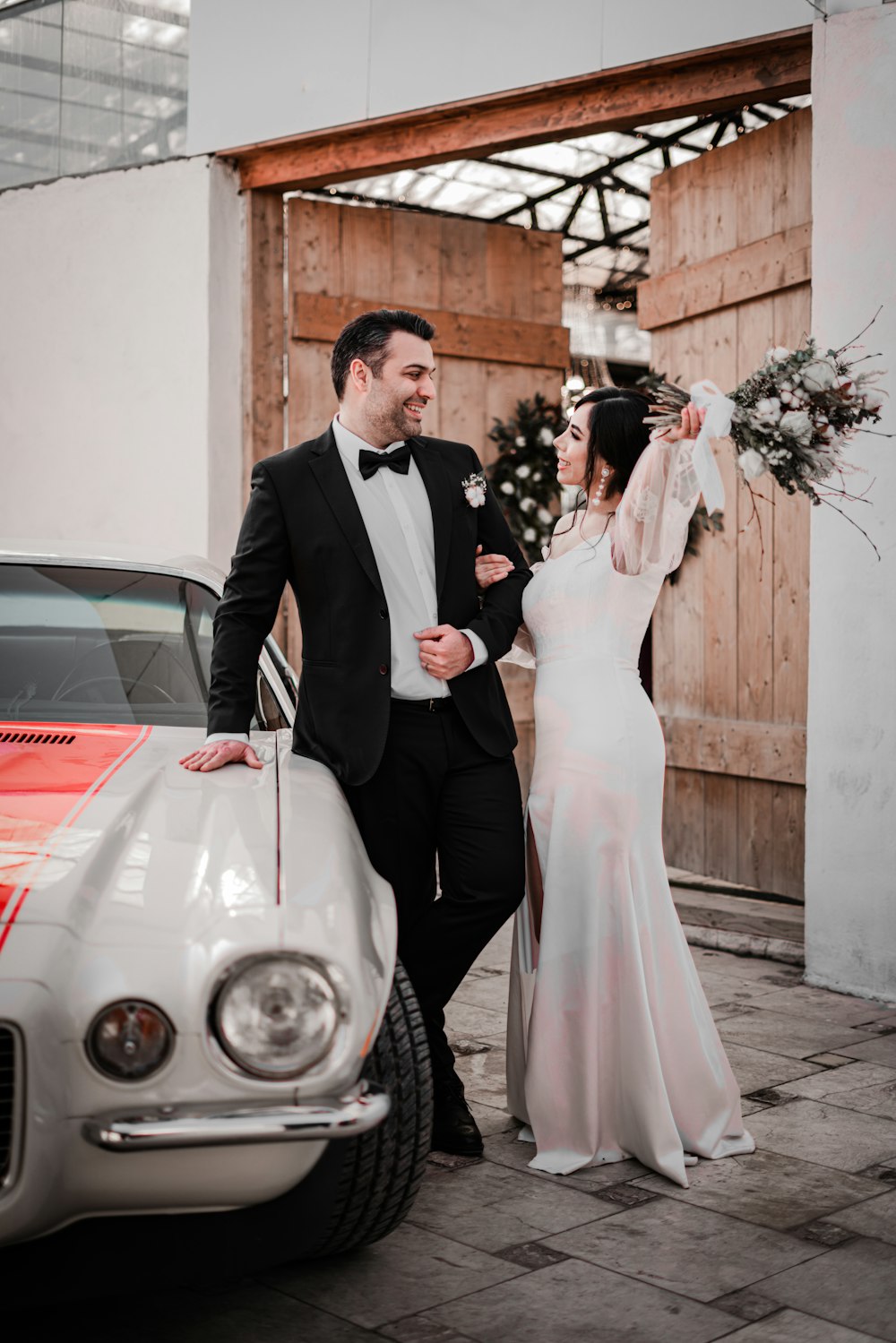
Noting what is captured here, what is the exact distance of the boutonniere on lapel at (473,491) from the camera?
3273 millimetres

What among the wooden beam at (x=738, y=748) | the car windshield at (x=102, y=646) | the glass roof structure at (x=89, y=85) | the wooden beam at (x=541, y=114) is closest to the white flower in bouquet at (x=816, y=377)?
the car windshield at (x=102, y=646)

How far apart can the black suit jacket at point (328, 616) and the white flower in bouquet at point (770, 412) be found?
772 mm

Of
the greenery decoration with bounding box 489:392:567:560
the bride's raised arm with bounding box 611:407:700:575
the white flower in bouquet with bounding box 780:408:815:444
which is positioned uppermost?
the greenery decoration with bounding box 489:392:567:560

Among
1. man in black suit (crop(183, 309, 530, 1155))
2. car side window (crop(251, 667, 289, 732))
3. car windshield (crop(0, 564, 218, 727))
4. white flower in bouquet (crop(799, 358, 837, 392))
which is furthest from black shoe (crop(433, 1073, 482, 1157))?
white flower in bouquet (crop(799, 358, 837, 392))

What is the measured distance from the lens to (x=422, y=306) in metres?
6.97

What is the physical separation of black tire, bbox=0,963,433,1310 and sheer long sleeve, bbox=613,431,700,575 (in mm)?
1311

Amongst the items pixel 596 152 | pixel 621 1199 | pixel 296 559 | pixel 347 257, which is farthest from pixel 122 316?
pixel 621 1199

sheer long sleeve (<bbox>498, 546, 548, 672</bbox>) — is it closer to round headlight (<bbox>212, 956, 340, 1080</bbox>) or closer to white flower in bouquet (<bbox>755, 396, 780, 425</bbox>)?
white flower in bouquet (<bbox>755, 396, 780, 425</bbox>)

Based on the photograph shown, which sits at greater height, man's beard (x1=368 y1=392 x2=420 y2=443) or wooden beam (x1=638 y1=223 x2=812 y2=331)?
wooden beam (x1=638 y1=223 x2=812 y2=331)

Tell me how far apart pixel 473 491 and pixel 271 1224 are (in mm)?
1826

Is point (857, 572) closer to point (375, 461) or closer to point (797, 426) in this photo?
point (797, 426)

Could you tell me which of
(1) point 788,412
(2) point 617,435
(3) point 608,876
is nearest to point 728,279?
(2) point 617,435

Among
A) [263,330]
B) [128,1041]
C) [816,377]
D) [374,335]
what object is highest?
[263,330]

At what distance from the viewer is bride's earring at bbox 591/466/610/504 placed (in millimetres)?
3344
